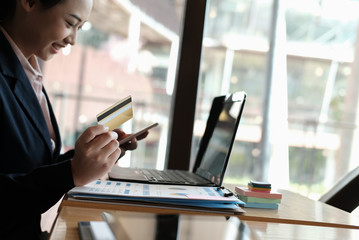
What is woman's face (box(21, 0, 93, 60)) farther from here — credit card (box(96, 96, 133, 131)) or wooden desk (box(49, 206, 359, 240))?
wooden desk (box(49, 206, 359, 240))

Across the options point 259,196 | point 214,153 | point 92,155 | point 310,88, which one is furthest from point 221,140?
point 310,88

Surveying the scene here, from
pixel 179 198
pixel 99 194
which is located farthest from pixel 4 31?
pixel 179 198

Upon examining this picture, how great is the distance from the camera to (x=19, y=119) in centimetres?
106

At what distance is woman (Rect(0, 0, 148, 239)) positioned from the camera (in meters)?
0.86

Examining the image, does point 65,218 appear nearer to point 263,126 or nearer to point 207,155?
point 207,155

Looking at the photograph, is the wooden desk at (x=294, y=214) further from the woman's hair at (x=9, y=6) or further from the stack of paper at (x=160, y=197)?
the woman's hair at (x=9, y=6)

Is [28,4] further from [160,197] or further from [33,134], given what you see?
[160,197]

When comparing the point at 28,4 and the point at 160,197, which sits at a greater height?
the point at 28,4

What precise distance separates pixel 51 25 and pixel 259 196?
31.0 inches

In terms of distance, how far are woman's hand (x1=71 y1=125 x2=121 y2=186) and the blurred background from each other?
4.64 feet

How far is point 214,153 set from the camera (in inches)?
51.7

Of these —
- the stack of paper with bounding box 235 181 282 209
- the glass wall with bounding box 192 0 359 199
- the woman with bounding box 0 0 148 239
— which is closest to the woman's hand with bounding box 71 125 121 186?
the woman with bounding box 0 0 148 239

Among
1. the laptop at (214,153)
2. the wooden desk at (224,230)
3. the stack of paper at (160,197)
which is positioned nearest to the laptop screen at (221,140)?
the laptop at (214,153)

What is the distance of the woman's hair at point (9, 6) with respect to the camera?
1134 mm
